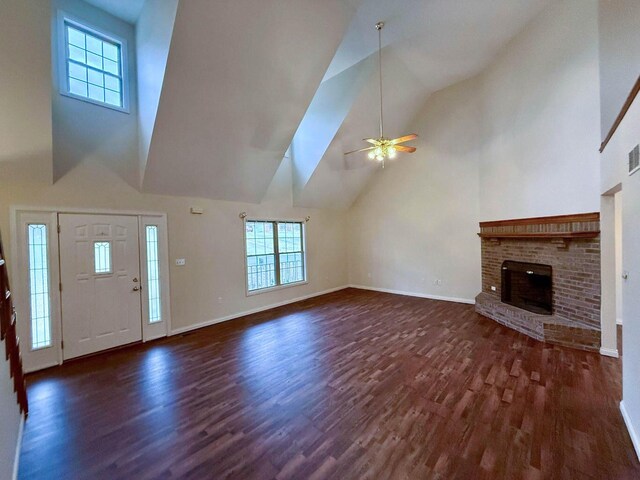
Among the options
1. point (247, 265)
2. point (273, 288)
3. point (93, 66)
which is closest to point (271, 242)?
point (247, 265)

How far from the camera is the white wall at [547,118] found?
3367 mm

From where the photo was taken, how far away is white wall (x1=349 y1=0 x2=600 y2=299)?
11.4 feet

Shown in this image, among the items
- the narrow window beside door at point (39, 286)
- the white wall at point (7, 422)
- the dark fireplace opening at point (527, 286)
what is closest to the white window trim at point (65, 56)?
the narrow window beside door at point (39, 286)

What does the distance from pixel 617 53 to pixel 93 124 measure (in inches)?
241

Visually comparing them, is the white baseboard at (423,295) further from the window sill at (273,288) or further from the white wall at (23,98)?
the white wall at (23,98)

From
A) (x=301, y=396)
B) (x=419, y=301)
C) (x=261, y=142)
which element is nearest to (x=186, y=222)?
(x=261, y=142)

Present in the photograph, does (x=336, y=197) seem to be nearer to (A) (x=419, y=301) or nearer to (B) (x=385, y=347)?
(A) (x=419, y=301)

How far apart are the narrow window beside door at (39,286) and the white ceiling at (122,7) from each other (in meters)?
3.02

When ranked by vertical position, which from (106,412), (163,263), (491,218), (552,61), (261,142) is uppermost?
(552,61)

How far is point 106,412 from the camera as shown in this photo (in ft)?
8.05

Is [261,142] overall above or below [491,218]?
above

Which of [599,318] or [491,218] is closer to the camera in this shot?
[599,318]

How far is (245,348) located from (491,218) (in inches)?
191

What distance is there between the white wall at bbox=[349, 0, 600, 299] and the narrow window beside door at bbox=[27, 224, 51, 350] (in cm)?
633
